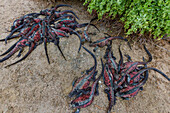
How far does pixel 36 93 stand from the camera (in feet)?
7.50

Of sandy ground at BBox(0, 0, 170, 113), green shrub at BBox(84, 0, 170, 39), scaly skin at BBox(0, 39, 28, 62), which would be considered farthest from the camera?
scaly skin at BBox(0, 39, 28, 62)

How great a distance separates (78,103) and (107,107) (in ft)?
2.13

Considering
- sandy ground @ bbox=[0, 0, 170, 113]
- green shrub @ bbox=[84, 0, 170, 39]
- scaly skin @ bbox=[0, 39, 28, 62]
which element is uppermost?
green shrub @ bbox=[84, 0, 170, 39]

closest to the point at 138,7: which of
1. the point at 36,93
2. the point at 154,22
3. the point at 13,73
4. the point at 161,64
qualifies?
the point at 154,22

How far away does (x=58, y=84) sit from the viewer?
8.02ft

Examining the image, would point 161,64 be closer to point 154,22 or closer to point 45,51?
point 154,22

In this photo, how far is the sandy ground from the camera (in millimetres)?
2184

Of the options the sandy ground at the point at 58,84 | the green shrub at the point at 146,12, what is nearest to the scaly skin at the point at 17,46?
the sandy ground at the point at 58,84

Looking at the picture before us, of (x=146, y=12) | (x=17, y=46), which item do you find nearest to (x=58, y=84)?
(x=17, y=46)

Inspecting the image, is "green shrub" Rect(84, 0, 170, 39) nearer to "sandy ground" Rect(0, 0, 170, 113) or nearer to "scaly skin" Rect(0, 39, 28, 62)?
"sandy ground" Rect(0, 0, 170, 113)

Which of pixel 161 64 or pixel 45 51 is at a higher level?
pixel 45 51

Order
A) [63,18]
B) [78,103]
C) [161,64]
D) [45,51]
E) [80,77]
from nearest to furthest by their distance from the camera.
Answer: [78,103] < [80,77] < [45,51] < [161,64] < [63,18]

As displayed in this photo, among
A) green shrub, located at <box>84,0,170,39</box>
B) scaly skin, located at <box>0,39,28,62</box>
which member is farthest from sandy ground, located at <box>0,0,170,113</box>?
green shrub, located at <box>84,0,170,39</box>

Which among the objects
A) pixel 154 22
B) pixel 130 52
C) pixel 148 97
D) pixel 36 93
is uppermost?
pixel 154 22
